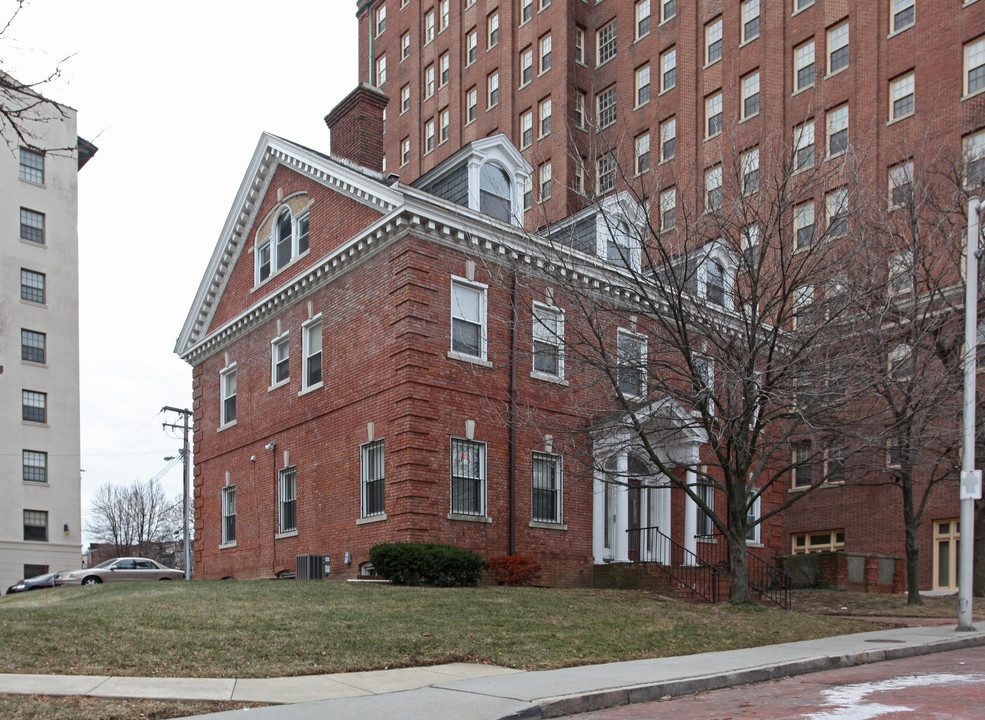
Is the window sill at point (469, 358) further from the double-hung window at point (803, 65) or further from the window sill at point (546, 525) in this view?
the double-hung window at point (803, 65)

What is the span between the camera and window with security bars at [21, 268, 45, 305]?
49.7 meters

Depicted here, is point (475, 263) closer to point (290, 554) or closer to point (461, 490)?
point (461, 490)

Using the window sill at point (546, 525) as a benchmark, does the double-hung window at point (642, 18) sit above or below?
above

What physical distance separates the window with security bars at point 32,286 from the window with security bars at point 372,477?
35.2 m

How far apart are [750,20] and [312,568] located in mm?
31626

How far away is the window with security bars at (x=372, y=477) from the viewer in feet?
69.5

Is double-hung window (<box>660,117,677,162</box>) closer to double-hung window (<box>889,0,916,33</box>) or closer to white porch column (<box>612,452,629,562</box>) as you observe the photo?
double-hung window (<box>889,0,916,33</box>)

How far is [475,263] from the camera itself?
2198cm

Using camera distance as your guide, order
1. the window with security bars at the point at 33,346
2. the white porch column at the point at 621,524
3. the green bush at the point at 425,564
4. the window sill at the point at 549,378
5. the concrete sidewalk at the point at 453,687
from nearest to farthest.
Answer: the concrete sidewalk at the point at 453,687
the green bush at the point at 425,564
the window sill at the point at 549,378
the white porch column at the point at 621,524
the window with security bars at the point at 33,346

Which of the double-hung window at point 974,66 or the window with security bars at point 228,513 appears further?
the double-hung window at point 974,66

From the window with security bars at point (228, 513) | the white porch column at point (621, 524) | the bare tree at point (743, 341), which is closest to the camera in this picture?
the bare tree at point (743, 341)

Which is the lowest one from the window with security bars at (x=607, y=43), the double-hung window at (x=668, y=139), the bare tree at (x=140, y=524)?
the bare tree at (x=140, y=524)

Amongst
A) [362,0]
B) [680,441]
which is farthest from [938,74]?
[362,0]

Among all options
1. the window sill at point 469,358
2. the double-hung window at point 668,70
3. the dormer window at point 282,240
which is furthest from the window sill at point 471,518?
the double-hung window at point 668,70
